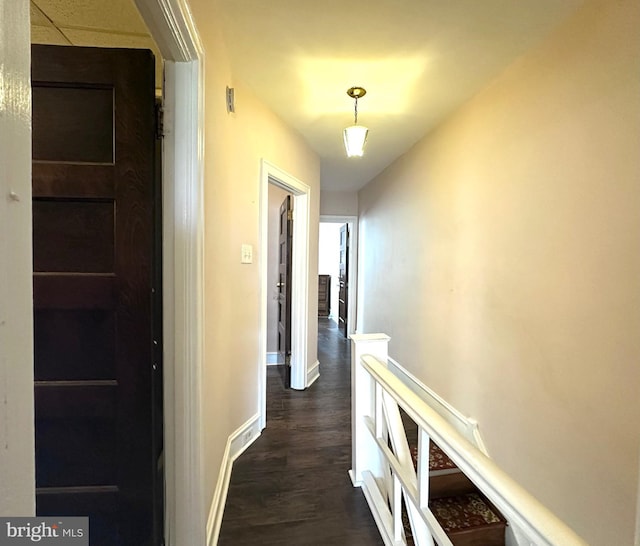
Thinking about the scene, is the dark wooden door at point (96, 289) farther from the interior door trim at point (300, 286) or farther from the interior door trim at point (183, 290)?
the interior door trim at point (300, 286)

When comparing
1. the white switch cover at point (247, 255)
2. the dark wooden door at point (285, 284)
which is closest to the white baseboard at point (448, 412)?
the dark wooden door at point (285, 284)

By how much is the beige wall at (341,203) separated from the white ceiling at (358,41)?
2.75m

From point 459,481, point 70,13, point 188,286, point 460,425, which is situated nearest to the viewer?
point 188,286

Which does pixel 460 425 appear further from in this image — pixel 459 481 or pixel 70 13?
pixel 70 13

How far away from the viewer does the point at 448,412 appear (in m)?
2.40

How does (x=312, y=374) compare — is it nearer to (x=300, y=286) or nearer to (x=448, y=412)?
(x=300, y=286)

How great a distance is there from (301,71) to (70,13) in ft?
3.73

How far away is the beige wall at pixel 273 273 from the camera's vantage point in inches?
154

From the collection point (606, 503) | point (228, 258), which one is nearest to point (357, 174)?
point (228, 258)

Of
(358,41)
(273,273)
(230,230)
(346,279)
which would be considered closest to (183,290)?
(230,230)

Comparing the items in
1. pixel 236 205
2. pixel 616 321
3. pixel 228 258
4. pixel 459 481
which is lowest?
pixel 459 481

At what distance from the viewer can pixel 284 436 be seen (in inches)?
91.6

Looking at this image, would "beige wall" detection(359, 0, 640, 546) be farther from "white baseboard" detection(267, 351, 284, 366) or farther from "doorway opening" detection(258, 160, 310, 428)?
"white baseboard" detection(267, 351, 284, 366)

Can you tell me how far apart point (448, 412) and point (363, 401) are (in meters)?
1.01
